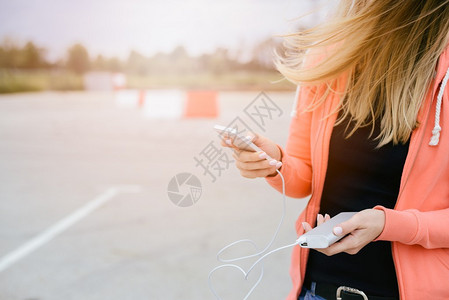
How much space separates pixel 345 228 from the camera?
997 millimetres

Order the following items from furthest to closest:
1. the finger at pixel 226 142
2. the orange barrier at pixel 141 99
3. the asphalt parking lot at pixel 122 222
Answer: the orange barrier at pixel 141 99, the asphalt parking lot at pixel 122 222, the finger at pixel 226 142

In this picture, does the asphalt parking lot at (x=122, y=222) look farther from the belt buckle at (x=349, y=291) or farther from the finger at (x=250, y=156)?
the finger at (x=250, y=156)

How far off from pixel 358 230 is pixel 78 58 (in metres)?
11.8

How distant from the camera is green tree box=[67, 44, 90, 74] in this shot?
11578 mm

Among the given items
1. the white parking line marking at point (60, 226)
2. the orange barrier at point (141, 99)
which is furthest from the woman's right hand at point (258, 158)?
the orange barrier at point (141, 99)

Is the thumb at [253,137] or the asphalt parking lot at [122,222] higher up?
the thumb at [253,137]

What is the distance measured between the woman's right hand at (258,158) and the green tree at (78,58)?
1118 cm

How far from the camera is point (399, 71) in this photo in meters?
1.19

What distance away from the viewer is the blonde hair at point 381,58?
3.74ft

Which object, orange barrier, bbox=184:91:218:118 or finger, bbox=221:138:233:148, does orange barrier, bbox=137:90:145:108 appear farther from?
finger, bbox=221:138:233:148

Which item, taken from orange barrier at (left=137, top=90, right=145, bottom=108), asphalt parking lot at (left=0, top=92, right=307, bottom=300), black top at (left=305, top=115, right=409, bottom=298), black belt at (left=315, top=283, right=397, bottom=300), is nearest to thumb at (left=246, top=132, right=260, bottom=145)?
black top at (left=305, top=115, right=409, bottom=298)

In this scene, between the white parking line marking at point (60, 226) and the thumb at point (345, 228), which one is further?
the white parking line marking at point (60, 226)

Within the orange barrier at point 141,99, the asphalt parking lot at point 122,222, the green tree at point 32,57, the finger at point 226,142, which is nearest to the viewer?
the finger at point 226,142

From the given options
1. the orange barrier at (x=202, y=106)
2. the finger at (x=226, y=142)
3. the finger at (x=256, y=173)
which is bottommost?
the orange barrier at (x=202, y=106)
